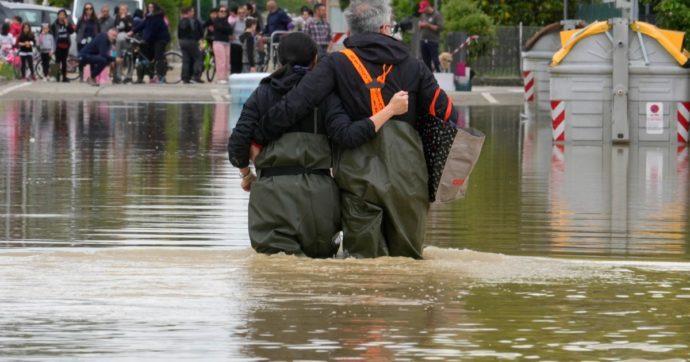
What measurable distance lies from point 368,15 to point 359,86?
1.33ft

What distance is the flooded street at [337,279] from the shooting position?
7.83 meters

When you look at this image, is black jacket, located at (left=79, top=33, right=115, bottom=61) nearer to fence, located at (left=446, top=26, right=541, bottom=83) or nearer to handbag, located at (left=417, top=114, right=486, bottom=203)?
fence, located at (left=446, top=26, right=541, bottom=83)

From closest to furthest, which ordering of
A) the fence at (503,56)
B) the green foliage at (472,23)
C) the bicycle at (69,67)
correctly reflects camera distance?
the bicycle at (69,67) < the green foliage at (472,23) < the fence at (503,56)

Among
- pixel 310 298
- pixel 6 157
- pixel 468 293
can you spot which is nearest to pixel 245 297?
pixel 310 298

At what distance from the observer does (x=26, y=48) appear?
40656mm

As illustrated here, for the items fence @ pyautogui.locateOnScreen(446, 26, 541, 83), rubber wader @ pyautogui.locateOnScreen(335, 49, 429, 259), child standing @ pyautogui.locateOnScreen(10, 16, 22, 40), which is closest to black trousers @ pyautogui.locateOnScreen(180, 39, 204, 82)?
child standing @ pyautogui.locateOnScreen(10, 16, 22, 40)

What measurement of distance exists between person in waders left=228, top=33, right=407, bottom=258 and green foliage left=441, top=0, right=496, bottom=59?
110 ft

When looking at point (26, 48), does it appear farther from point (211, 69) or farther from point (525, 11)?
point (525, 11)

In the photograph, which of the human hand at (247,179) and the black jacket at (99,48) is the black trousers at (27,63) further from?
the human hand at (247,179)

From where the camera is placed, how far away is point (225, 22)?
1519 inches

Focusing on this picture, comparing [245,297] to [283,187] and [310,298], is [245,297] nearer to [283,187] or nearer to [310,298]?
[310,298]

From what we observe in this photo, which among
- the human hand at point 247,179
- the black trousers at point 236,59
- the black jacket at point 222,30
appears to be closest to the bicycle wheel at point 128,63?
the black jacket at point 222,30

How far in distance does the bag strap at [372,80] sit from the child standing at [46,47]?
30.4 m

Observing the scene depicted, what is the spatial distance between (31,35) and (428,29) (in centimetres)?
941
